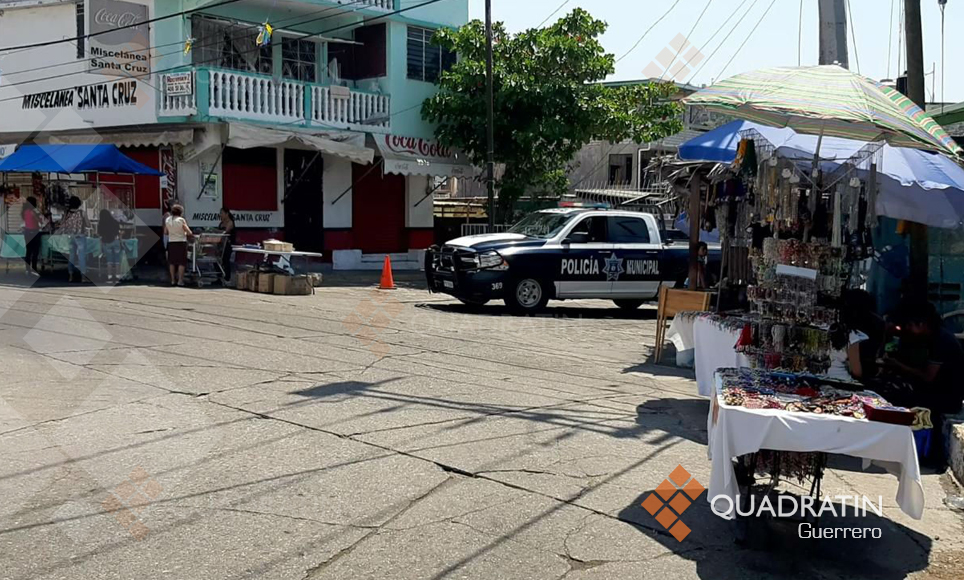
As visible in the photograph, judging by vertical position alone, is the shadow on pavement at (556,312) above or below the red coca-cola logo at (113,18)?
below

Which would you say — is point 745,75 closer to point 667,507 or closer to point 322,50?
point 667,507

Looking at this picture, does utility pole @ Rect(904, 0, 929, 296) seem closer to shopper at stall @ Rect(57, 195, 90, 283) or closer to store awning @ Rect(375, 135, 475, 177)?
shopper at stall @ Rect(57, 195, 90, 283)

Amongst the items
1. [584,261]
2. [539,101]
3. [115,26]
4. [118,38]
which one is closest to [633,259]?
[584,261]

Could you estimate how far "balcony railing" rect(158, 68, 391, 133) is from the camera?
781 inches

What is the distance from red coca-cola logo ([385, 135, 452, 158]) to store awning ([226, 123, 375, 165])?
1123mm

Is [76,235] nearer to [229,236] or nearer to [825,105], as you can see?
[229,236]

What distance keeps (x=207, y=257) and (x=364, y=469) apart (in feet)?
44.3

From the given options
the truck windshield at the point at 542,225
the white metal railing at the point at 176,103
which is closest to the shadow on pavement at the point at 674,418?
the truck windshield at the point at 542,225

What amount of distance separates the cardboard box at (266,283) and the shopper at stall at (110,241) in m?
3.13

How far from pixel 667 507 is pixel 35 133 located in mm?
22868

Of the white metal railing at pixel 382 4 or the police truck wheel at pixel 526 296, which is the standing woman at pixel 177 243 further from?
the white metal railing at pixel 382 4

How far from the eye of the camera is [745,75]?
290 inches

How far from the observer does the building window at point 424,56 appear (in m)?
24.7

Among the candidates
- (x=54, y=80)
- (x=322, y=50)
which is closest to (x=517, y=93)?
(x=322, y=50)
